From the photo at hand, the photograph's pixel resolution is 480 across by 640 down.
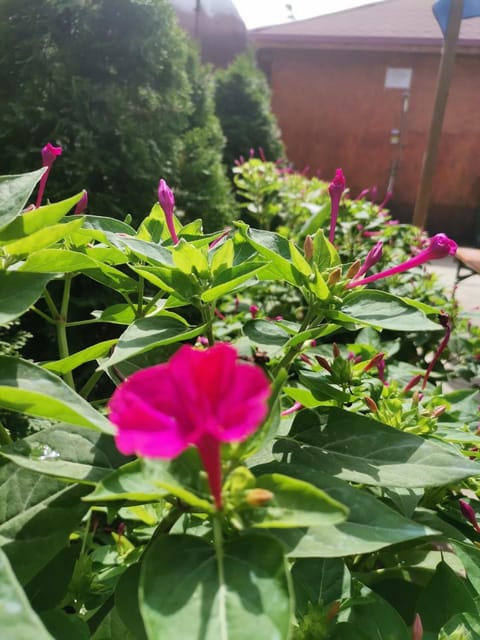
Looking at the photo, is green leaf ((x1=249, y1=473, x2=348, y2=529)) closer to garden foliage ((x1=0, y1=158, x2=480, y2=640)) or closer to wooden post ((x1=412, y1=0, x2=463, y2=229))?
garden foliage ((x1=0, y1=158, x2=480, y2=640))

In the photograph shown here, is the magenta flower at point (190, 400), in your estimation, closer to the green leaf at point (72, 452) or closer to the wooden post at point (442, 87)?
the green leaf at point (72, 452)

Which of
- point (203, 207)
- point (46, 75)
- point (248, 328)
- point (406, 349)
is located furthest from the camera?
point (203, 207)

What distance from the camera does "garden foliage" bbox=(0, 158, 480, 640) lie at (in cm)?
41

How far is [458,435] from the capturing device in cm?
85

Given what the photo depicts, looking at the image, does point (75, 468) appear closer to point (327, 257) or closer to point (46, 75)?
point (327, 257)

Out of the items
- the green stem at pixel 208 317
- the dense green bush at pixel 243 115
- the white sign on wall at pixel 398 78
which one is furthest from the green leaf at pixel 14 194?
the white sign on wall at pixel 398 78

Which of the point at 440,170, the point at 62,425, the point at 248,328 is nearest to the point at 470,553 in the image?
the point at 248,328

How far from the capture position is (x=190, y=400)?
403 mm

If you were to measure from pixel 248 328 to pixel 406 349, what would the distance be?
5.59 feet

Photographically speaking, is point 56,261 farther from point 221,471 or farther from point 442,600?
point 442,600

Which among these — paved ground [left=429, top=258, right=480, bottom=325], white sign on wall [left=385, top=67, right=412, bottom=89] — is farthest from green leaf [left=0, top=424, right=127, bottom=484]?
white sign on wall [left=385, top=67, right=412, bottom=89]

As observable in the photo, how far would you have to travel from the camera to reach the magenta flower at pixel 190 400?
0.39 meters

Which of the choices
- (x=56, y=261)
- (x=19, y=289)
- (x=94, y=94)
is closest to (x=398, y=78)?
(x=94, y=94)

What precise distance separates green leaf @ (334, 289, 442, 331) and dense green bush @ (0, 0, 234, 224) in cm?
226
